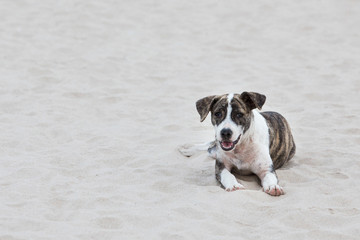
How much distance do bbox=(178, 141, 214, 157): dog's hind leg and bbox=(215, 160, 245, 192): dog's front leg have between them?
3.22ft

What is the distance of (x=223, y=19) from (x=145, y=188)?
8052 mm

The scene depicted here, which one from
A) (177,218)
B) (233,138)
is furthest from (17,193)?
(233,138)

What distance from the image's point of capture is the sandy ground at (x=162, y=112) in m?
5.27

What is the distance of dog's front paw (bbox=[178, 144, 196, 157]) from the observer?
726cm

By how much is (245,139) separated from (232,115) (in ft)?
1.10

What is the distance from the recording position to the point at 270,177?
5957 mm

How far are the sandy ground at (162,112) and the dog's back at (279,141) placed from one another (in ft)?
0.49

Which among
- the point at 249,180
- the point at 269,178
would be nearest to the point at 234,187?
the point at 269,178

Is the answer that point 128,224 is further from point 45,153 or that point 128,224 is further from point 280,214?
point 45,153

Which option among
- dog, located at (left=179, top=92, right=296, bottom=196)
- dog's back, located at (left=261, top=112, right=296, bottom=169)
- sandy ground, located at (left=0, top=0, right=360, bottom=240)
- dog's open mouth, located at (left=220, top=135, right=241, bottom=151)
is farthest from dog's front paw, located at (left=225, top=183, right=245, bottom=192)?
dog's back, located at (left=261, top=112, right=296, bottom=169)

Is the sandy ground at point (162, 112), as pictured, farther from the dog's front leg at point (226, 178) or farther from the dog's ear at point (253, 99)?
the dog's ear at point (253, 99)

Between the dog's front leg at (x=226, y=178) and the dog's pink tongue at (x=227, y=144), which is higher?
the dog's pink tongue at (x=227, y=144)

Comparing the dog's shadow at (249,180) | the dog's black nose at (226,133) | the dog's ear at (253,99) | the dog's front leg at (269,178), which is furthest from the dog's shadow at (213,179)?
the dog's ear at (253,99)

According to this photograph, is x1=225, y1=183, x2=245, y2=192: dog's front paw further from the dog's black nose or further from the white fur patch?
the dog's black nose
